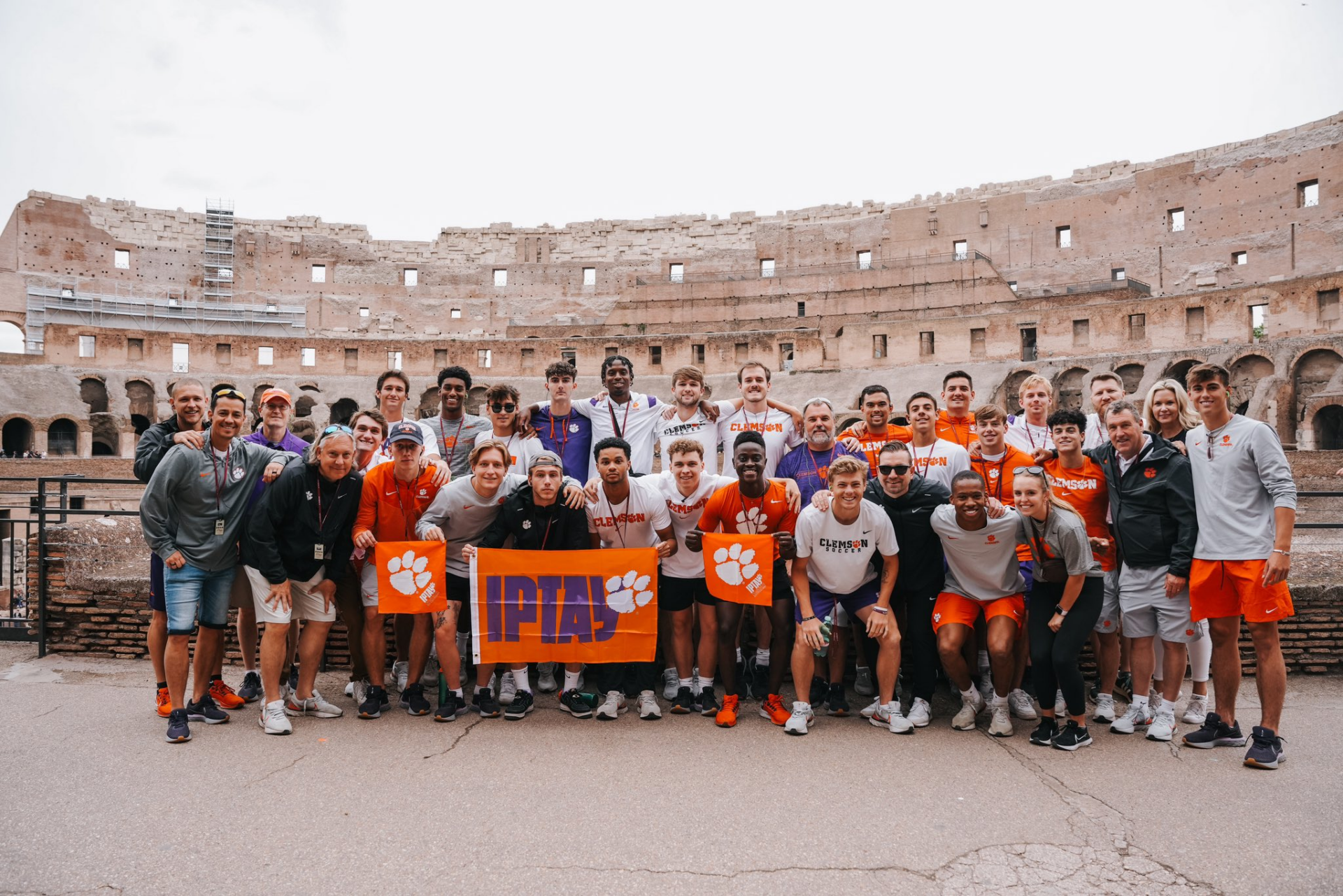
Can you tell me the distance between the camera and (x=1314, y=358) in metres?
23.6

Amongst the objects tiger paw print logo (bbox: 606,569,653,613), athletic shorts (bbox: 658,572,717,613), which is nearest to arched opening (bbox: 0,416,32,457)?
tiger paw print logo (bbox: 606,569,653,613)

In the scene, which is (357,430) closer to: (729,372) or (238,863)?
(238,863)

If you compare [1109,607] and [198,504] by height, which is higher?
[198,504]

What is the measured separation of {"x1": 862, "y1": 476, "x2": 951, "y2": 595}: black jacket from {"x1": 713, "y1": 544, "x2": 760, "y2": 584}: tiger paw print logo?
0.98 m

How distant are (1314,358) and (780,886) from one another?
2989cm

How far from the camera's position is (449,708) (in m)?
4.86

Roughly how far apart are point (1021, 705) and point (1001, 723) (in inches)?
20.0

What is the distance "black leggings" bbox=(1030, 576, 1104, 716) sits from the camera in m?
4.55

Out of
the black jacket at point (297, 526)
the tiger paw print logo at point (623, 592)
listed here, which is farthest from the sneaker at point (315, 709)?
the tiger paw print logo at point (623, 592)

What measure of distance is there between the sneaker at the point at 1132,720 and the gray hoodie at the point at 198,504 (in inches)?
241

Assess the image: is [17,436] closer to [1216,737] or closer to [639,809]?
[639,809]

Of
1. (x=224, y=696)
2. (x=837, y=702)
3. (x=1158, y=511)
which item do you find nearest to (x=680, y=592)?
(x=837, y=702)

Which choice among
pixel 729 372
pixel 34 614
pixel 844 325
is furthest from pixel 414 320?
pixel 34 614

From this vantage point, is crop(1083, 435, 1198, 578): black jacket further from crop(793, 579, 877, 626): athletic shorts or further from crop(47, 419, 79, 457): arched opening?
crop(47, 419, 79, 457): arched opening
